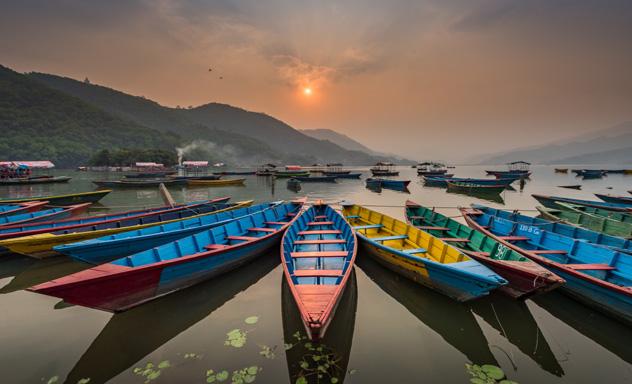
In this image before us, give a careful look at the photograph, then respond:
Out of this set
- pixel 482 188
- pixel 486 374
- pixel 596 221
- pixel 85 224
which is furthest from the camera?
pixel 482 188

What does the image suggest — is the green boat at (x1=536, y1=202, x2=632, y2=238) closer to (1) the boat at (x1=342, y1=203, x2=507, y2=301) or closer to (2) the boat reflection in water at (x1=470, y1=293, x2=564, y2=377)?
(2) the boat reflection in water at (x1=470, y1=293, x2=564, y2=377)

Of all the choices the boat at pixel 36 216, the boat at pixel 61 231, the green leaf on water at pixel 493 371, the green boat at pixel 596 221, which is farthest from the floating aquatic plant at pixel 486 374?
the boat at pixel 36 216

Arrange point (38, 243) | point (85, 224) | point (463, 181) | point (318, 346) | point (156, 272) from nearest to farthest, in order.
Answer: point (318, 346) → point (156, 272) → point (38, 243) → point (85, 224) → point (463, 181)

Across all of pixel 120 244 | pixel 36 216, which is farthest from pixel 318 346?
pixel 36 216

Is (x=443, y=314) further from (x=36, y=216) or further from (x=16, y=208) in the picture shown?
(x=16, y=208)

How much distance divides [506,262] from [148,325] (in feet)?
34.2

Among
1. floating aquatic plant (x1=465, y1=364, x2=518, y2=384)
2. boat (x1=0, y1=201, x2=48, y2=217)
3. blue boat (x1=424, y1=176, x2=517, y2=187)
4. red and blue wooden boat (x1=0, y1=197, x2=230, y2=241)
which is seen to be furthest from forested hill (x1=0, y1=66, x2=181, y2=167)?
floating aquatic plant (x1=465, y1=364, x2=518, y2=384)

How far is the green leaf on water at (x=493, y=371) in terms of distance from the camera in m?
5.30

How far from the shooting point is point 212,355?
5875 mm

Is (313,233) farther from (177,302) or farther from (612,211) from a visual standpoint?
(612,211)

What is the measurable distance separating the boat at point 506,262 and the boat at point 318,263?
168 inches

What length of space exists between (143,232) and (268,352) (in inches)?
337

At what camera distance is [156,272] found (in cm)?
683

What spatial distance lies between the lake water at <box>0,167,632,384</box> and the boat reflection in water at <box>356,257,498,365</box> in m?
0.04
